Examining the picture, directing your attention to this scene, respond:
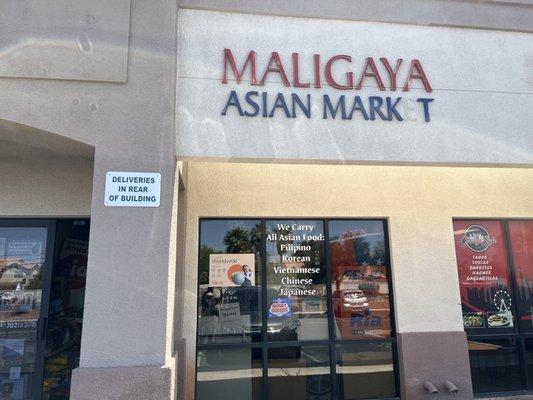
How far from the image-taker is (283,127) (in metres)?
5.51

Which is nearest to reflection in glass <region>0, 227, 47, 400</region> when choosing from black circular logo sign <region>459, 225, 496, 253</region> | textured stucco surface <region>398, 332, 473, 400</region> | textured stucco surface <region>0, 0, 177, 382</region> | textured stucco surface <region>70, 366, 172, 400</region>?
textured stucco surface <region>0, 0, 177, 382</region>

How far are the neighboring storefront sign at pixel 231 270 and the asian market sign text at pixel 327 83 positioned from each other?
2299 millimetres

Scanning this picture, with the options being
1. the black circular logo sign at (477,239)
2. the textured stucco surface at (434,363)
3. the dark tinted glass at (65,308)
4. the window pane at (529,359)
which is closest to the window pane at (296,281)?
the textured stucco surface at (434,363)

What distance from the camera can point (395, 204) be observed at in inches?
275

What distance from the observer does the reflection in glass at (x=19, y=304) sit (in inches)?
231

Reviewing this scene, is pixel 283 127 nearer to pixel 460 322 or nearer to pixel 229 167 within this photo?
pixel 229 167

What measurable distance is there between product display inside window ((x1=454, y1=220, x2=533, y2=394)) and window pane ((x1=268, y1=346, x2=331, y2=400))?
231 cm

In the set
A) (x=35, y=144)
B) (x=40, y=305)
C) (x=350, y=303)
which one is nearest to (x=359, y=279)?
(x=350, y=303)

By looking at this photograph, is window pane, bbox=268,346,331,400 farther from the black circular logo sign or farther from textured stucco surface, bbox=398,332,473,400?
the black circular logo sign

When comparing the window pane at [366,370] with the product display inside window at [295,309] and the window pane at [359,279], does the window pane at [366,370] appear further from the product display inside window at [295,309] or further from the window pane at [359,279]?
the window pane at [359,279]

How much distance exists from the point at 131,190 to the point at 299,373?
144 inches

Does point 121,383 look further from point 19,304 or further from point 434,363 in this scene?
point 434,363

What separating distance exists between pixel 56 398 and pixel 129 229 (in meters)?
2.87

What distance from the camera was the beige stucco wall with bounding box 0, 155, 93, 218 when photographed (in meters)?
6.09
